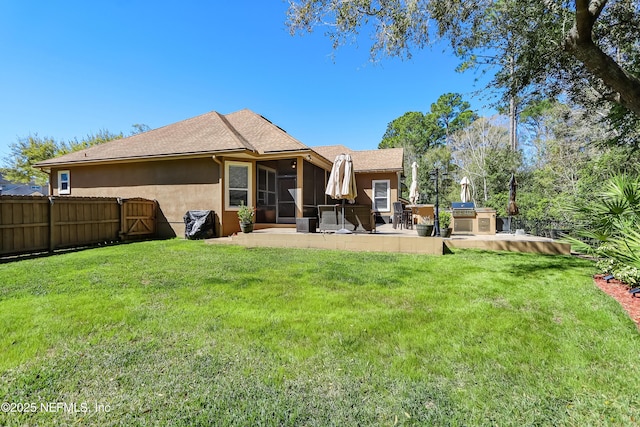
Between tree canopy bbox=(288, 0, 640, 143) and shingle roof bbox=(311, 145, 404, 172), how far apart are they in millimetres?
7986

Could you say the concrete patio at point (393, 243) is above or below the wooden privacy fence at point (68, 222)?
below

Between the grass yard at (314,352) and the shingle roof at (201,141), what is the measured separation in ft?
22.0

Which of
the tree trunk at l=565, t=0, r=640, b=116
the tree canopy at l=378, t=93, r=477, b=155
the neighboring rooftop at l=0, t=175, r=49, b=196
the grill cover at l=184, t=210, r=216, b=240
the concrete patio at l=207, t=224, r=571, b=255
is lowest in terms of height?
the concrete patio at l=207, t=224, r=571, b=255

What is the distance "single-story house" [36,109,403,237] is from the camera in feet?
34.5

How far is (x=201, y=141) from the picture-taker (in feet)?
36.6

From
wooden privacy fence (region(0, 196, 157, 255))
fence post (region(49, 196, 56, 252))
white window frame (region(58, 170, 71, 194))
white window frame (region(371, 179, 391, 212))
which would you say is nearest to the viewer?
wooden privacy fence (region(0, 196, 157, 255))

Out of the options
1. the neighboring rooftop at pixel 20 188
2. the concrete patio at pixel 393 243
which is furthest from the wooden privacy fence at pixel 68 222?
the neighboring rooftop at pixel 20 188

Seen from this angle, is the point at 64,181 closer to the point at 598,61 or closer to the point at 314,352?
the point at 314,352

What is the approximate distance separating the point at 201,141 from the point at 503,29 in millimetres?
10603

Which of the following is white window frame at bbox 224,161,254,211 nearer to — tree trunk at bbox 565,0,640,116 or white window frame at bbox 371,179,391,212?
white window frame at bbox 371,179,391,212

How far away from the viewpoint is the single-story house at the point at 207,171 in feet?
34.5

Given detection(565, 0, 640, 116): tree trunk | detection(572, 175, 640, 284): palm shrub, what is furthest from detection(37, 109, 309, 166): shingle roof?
detection(572, 175, 640, 284): palm shrub

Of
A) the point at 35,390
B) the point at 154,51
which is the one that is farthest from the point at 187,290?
the point at 154,51

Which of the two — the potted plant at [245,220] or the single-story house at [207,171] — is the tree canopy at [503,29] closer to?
the single-story house at [207,171]
